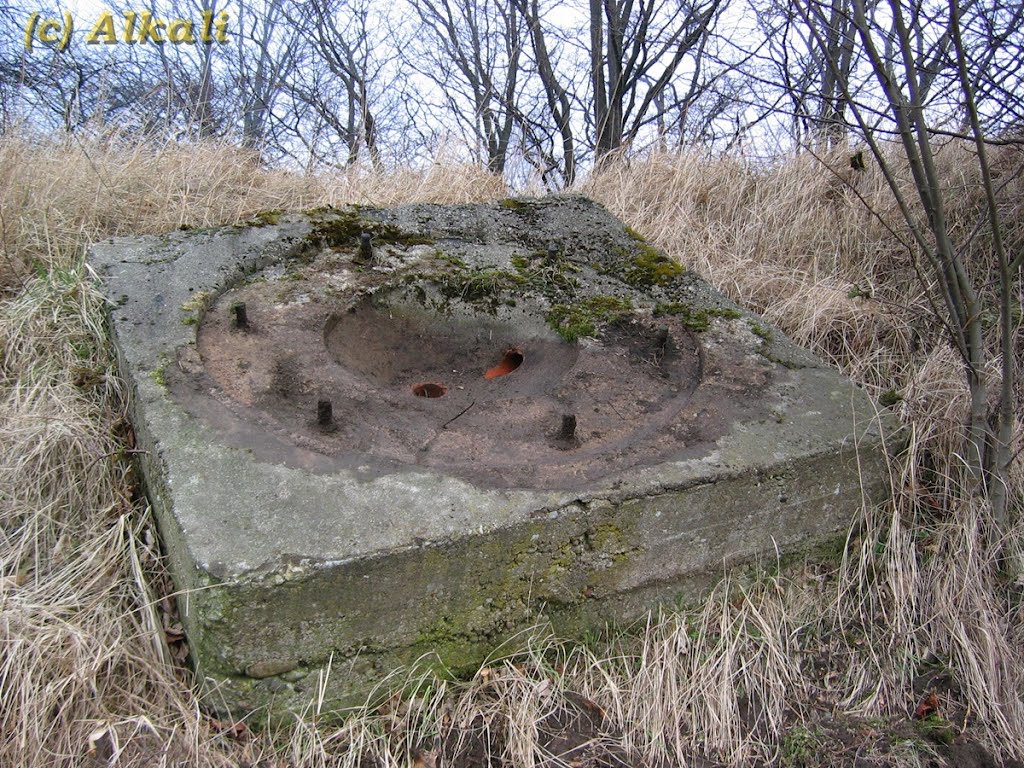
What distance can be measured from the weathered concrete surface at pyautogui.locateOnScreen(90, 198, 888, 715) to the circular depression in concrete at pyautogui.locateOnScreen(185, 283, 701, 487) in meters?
0.01

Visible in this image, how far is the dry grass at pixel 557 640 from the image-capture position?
1.87 meters

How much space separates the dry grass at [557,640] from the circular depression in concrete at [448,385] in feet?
1.57

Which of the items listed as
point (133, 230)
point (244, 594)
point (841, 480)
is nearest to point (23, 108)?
point (133, 230)

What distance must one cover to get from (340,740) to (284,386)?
1.08 metres

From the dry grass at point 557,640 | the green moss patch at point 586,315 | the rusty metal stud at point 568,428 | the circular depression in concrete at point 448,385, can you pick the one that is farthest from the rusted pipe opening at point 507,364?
the dry grass at point 557,640

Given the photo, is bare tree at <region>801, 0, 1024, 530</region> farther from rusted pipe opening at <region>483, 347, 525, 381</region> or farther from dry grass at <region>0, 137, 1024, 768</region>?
rusted pipe opening at <region>483, 347, 525, 381</region>

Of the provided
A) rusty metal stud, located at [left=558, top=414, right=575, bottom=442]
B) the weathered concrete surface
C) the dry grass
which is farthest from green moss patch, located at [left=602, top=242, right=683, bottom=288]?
rusty metal stud, located at [left=558, top=414, right=575, bottom=442]

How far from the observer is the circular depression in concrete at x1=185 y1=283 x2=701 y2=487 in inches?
87.4

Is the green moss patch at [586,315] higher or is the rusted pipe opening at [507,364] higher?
the green moss patch at [586,315]

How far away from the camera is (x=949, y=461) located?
8.65 ft

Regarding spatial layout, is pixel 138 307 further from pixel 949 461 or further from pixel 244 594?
pixel 949 461

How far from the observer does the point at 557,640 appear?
214 cm

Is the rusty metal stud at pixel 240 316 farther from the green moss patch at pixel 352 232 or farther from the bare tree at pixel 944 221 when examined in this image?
the bare tree at pixel 944 221

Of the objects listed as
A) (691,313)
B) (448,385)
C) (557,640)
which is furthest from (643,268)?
(557,640)
